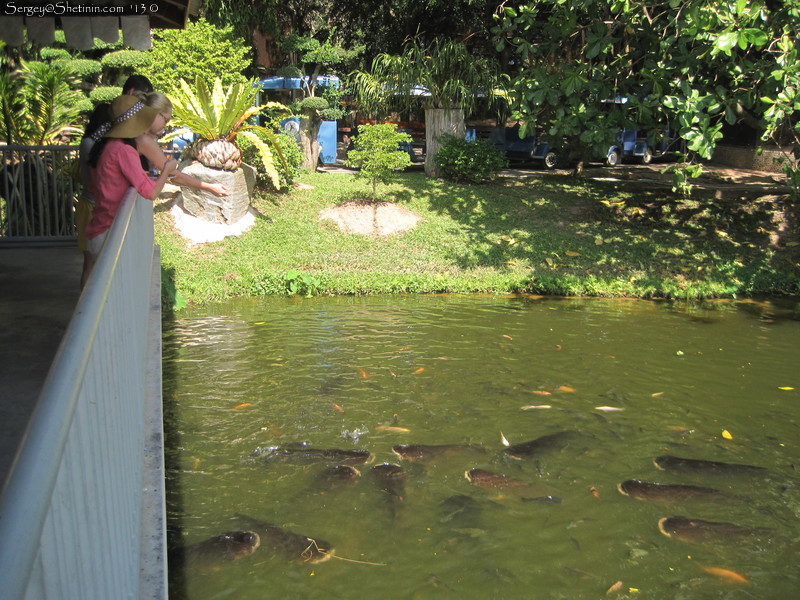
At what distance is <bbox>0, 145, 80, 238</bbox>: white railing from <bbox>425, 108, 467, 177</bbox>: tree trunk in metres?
9.85

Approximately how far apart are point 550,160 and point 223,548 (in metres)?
19.7

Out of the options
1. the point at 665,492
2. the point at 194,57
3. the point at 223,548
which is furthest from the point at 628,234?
the point at 223,548

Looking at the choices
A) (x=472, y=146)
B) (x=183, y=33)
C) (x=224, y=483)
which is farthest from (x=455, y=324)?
(x=183, y=33)

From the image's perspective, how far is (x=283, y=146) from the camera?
15.0 m

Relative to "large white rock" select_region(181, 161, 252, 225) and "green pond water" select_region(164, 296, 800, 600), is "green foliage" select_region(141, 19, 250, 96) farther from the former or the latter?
"green pond water" select_region(164, 296, 800, 600)

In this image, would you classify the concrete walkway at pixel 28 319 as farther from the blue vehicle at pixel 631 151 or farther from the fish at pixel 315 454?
the blue vehicle at pixel 631 151

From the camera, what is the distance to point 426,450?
596 cm

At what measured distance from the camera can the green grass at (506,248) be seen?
11760 mm

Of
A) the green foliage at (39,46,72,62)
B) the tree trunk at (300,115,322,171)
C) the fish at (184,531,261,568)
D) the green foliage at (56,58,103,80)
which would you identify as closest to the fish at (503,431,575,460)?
the fish at (184,531,261,568)

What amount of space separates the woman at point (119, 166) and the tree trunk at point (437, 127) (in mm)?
12574

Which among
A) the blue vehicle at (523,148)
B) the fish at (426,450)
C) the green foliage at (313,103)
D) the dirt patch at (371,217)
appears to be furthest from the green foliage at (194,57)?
the fish at (426,450)

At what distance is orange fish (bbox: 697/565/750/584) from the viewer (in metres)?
4.48

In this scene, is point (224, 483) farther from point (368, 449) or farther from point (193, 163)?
point (193, 163)

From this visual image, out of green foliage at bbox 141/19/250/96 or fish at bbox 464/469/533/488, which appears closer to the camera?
fish at bbox 464/469/533/488
